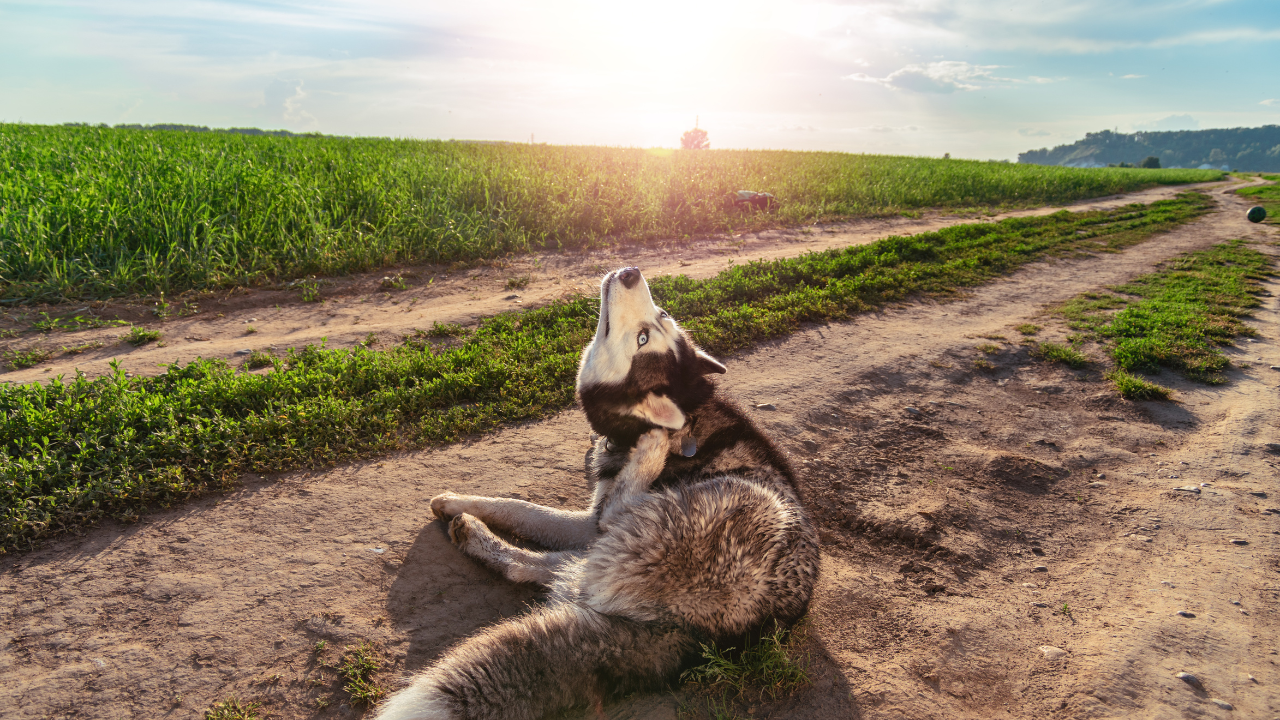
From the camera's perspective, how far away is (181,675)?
2.52 meters

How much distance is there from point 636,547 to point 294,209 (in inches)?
348

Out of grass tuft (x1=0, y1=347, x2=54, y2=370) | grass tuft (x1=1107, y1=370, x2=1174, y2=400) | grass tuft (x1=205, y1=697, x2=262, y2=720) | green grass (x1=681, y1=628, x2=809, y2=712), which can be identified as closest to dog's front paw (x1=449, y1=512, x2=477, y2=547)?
grass tuft (x1=205, y1=697, x2=262, y2=720)

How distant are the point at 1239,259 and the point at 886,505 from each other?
1252 cm

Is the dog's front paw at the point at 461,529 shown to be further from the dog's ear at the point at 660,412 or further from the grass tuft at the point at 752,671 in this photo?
the grass tuft at the point at 752,671

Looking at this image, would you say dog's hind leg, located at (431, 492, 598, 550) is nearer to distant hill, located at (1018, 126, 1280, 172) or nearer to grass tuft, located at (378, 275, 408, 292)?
grass tuft, located at (378, 275, 408, 292)

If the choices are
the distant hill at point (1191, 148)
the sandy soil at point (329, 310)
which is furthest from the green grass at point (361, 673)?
the distant hill at point (1191, 148)

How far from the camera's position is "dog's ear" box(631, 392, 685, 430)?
3354 mm

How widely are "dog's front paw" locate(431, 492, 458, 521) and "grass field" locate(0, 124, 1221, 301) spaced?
5882 mm

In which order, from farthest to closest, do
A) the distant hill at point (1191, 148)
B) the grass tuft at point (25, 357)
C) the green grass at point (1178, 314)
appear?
the distant hill at point (1191, 148), the green grass at point (1178, 314), the grass tuft at point (25, 357)

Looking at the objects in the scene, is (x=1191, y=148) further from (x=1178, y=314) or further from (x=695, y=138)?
(x=1178, y=314)

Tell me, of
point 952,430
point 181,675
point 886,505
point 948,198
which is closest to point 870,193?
point 948,198

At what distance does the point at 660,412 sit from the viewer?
11.2 ft

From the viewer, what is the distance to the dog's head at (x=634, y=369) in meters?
3.53

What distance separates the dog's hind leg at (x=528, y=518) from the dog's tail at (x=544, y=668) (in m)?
0.78
